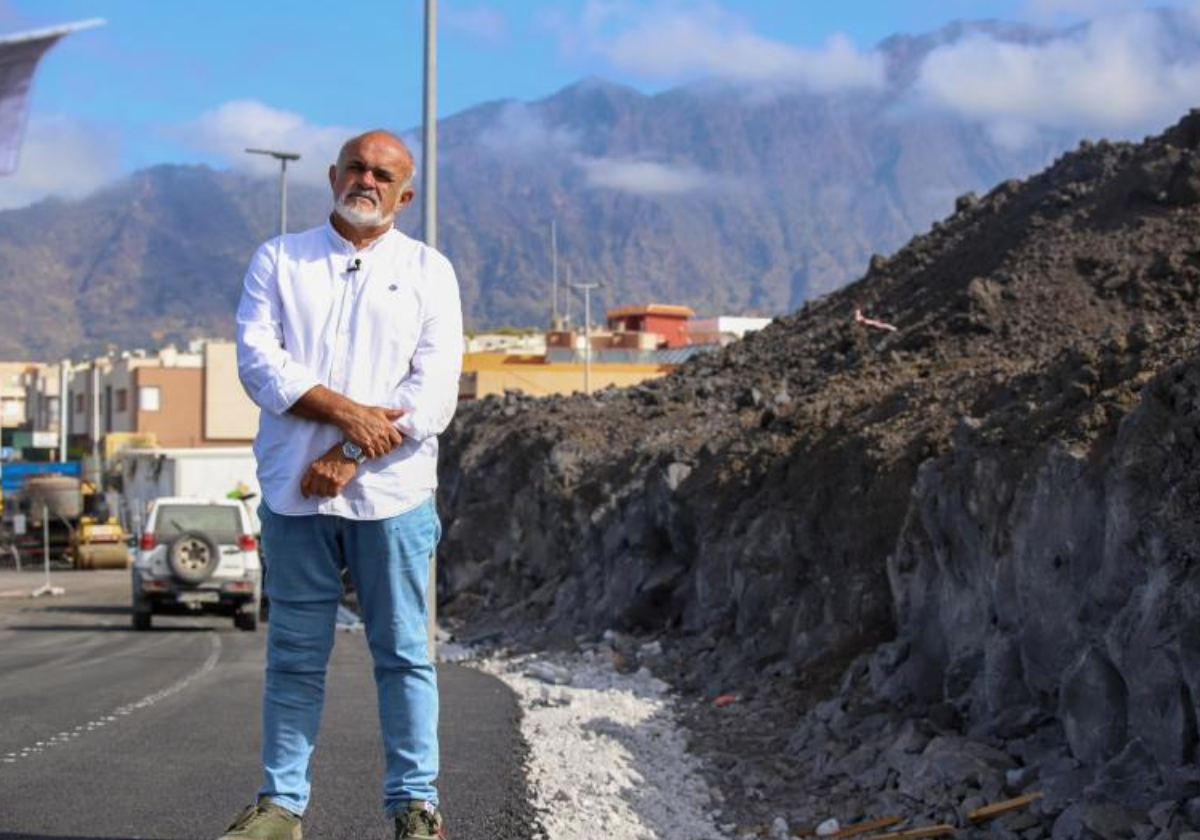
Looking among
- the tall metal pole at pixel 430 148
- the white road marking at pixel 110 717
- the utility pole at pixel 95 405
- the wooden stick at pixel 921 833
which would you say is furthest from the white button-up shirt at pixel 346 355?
the utility pole at pixel 95 405

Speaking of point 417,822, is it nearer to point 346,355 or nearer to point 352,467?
point 352,467

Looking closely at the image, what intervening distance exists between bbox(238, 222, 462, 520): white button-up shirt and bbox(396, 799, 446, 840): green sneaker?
3.03ft

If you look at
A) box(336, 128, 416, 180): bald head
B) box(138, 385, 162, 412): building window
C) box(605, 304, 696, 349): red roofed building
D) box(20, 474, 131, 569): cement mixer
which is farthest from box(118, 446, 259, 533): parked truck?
box(605, 304, 696, 349): red roofed building

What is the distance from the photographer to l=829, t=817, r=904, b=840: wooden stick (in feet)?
35.5

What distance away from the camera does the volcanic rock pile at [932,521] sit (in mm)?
10148

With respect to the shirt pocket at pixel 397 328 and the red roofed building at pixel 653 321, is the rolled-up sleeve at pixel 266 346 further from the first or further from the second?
the red roofed building at pixel 653 321

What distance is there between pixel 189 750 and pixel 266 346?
206 inches

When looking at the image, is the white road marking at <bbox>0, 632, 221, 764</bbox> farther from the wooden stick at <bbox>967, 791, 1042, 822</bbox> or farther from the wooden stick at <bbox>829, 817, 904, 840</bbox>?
the wooden stick at <bbox>967, 791, 1042, 822</bbox>

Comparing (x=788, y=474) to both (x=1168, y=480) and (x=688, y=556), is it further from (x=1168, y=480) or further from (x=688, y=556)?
(x=1168, y=480)

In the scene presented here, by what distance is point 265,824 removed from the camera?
557 centimetres

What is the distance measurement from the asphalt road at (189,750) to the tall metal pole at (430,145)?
4325 mm

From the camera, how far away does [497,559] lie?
114ft

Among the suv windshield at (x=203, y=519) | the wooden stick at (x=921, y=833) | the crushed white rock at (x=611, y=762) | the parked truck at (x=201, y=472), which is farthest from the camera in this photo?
the parked truck at (x=201, y=472)

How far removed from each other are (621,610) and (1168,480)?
50.7 ft
